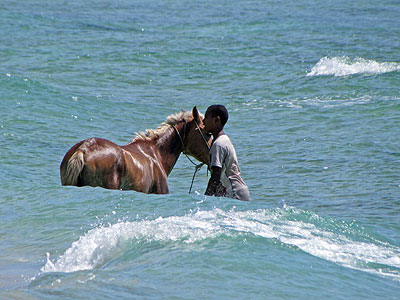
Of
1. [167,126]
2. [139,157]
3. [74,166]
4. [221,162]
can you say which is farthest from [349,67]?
[74,166]

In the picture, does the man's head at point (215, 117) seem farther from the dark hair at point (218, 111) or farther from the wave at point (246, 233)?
the wave at point (246, 233)

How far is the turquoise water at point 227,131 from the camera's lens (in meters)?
5.39

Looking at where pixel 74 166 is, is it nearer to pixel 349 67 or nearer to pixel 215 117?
pixel 215 117

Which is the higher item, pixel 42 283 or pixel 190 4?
pixel 190 4

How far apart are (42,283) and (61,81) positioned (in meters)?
14.4

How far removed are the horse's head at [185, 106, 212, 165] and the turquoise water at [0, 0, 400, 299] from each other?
47cm

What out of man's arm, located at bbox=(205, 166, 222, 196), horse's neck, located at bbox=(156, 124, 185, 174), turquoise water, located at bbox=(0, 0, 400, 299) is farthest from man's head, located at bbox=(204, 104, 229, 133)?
turquoise water, located at bbox=(0, 0, 400, 299)

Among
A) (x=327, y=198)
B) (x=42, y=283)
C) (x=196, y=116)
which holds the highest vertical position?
(x=196, y=116)

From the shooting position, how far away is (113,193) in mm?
7195

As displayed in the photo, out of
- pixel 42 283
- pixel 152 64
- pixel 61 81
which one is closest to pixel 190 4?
pixel 152 64

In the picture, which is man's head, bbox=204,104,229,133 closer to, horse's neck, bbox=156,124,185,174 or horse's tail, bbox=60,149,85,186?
horse's neck, bbox=156,124,185,174

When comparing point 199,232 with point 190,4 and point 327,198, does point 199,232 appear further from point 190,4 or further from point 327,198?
point 190,4

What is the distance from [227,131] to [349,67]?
23.9ft

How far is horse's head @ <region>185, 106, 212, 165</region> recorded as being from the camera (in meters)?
7.84
